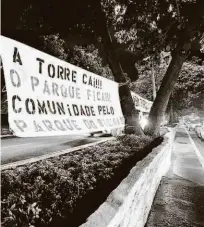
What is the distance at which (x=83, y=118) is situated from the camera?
13.4 ft

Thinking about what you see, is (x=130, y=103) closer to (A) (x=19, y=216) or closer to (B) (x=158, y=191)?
(B) (x=158, y=191)

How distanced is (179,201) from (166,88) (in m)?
5.06

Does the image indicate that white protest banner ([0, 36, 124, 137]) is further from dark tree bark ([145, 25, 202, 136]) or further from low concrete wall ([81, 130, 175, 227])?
dark tree bark ([145, 25, 202, 136])

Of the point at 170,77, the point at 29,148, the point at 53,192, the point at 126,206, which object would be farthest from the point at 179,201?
the point at 29,148

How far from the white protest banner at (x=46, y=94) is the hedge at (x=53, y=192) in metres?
0.73

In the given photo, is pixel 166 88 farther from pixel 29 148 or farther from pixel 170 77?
pixel 29 148

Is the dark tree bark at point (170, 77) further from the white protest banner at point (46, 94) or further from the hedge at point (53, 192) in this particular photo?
the white protest banner at point (46, 94)

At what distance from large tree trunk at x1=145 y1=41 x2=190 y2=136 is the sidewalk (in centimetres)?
182

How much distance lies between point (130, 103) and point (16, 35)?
13.9ft

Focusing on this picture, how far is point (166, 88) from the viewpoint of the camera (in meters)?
11.2

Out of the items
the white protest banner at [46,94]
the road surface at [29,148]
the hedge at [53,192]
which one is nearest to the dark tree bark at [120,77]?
the road surface at [29,148]

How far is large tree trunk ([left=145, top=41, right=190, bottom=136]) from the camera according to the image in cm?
1079

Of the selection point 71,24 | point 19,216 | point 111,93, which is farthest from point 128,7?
point 19,216

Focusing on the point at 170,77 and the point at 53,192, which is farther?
the point at 170,77
